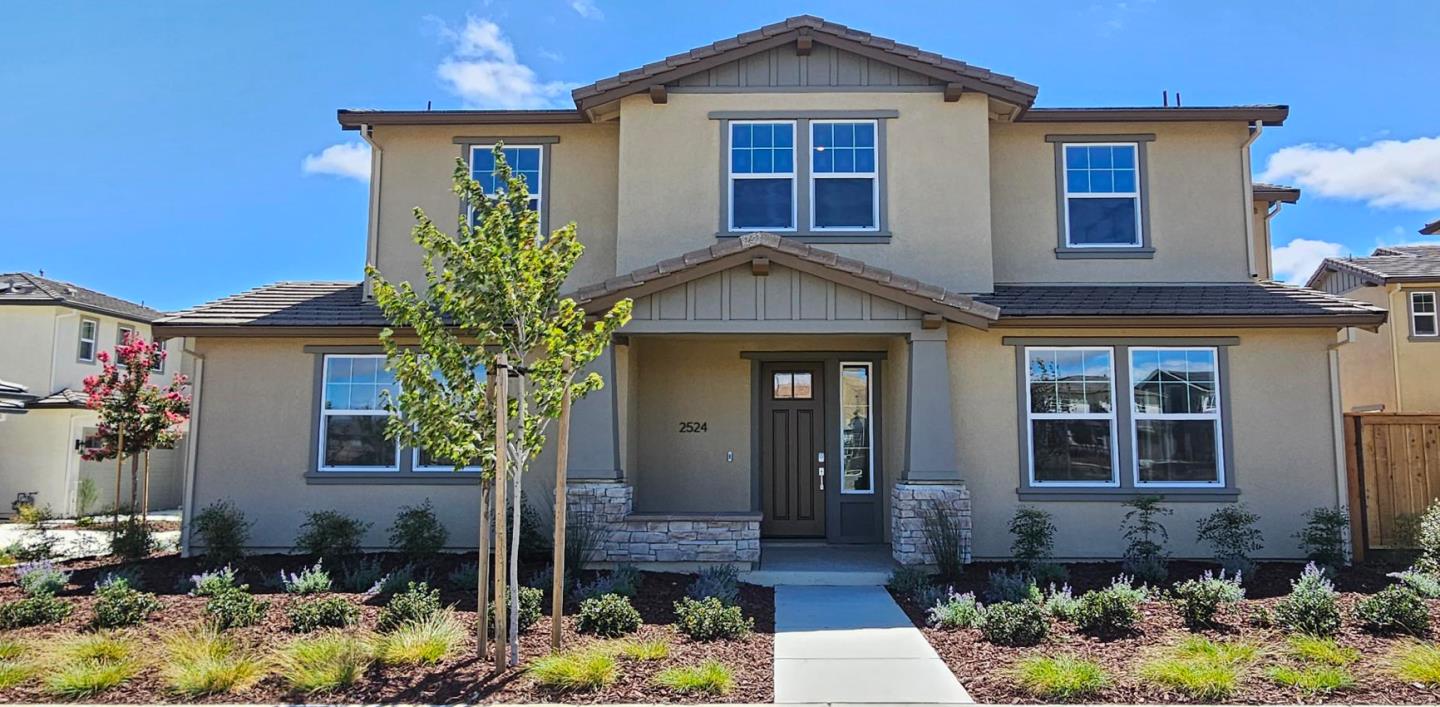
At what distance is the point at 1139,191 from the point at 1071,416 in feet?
11.4

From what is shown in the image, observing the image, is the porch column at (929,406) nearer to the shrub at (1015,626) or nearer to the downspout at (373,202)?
the shrub at (1015,626)

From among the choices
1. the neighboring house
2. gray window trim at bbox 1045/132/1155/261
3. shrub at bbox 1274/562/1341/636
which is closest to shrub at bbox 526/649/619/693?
shrub at bbox 1274/562/1341/636

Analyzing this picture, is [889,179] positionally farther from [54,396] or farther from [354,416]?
[54,396]

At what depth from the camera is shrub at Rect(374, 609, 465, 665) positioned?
6574 mm

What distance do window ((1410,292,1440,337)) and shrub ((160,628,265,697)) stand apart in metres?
22.4

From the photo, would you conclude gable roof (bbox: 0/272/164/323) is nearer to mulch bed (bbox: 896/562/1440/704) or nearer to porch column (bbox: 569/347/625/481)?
porch column (bbox: 569/347/625/481)

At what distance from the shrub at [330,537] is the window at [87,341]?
14170mm

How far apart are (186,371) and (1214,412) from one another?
25326 millimetres

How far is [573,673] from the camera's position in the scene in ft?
20.1

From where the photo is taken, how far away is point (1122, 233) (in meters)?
12.1

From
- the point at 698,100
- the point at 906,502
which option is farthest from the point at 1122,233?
the point at 698,100

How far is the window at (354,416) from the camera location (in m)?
11.5

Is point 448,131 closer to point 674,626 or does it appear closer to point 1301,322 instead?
point 674,626

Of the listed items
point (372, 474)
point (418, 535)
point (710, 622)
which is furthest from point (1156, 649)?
point (372, 474)
